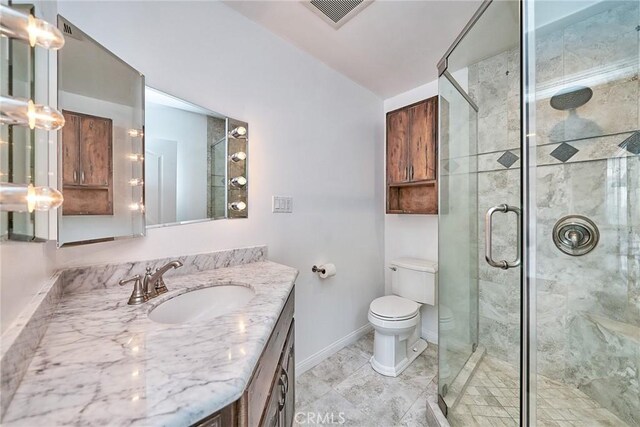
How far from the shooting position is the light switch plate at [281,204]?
162 cm

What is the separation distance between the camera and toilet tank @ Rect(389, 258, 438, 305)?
6.39 feet

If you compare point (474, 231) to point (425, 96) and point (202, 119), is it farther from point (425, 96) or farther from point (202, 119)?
point (202, 119)

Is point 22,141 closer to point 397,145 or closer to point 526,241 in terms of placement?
point 526,241

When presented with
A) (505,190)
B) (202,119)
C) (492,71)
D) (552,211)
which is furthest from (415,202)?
(202,119)

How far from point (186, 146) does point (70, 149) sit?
0.47m

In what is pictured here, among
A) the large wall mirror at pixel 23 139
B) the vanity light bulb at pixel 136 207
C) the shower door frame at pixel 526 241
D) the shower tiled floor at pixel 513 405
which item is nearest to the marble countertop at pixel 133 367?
the large wall mirror at pixel 23 139

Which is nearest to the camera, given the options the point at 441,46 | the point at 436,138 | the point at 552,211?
the point at 552,211

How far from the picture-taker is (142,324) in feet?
2.23

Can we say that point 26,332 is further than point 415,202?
No

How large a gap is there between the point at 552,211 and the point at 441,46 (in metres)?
1.34

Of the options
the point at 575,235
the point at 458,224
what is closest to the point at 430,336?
the point at 458,224

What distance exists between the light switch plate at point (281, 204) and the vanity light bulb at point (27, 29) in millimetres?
1173

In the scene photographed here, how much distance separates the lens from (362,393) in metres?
1.54

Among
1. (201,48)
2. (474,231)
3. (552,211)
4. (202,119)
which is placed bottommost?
(474,231)
